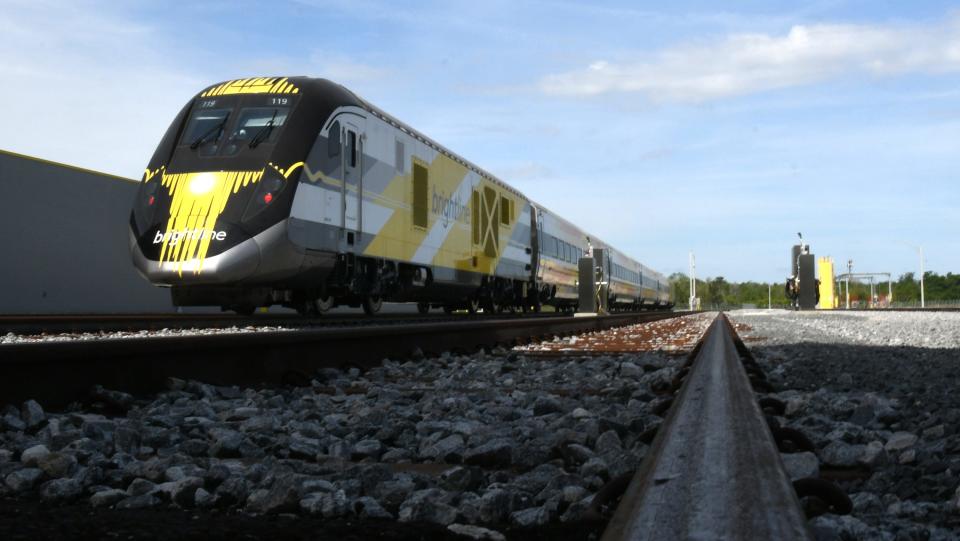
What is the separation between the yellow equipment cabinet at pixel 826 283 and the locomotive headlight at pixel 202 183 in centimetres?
5429

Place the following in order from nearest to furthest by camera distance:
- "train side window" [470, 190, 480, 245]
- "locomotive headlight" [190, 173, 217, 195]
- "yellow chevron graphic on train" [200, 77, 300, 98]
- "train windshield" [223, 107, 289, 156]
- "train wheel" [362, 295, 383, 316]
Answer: "locomotive headlight" [190, 173, 217, 195] < "train windshield" [223, 107, 289, 156] < "yellow chevron graphic on train" [200, 77, 300, 98] < "train wheel" [362, 295, 383, 316] < "train side window" [470, 190, 480, 245]

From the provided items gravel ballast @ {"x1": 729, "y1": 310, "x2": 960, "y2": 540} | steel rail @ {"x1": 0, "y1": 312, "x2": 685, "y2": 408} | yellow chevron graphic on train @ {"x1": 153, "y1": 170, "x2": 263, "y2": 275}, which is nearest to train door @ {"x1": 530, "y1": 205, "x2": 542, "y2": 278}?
yellow chevron graphic on train @ {"x1": 153, "y1": 170, "x2": 263, "y2": 275}

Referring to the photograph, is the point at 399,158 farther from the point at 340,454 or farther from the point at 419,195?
the point at 340,454

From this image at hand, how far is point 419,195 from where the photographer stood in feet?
48.8

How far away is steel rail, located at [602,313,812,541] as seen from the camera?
50.2 inches

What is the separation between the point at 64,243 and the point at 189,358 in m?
17.4

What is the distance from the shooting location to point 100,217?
69.9 feet

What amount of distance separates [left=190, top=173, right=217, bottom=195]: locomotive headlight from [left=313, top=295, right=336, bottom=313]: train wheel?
3280 mm

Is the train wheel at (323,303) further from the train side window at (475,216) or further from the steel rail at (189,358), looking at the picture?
the steel rail at (189,358)

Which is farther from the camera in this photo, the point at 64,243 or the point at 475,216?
the point at 64,243

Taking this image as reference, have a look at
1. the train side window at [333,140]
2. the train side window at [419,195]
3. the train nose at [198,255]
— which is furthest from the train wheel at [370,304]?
the train nose at [198,255]

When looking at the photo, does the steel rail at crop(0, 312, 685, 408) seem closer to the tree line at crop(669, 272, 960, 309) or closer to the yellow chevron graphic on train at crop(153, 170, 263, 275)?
the yellow chevron graphic on train at crop(153, 170, 263, 275)

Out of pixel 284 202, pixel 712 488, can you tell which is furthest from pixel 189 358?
pixel 284 202

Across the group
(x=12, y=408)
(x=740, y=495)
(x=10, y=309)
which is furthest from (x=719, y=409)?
(x=10, y=309)
